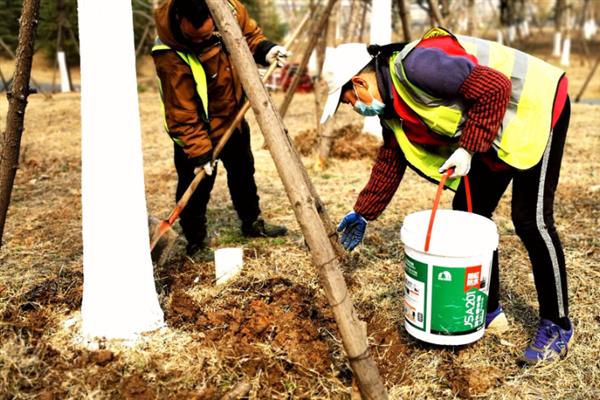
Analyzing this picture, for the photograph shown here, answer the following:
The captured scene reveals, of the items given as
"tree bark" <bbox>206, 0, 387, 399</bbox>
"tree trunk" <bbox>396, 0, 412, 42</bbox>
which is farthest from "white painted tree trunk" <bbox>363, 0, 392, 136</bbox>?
"tree bark" <bbox>206, 0, 387, 399</bbox>

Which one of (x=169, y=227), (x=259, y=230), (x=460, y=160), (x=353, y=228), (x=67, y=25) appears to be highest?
(x=460, y=160)

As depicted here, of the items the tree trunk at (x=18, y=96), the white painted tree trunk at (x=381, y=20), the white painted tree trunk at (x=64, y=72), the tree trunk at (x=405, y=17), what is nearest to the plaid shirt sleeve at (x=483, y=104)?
the tree trunk at (x=18, y=96)

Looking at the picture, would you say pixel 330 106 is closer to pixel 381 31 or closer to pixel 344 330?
pixel 344 330

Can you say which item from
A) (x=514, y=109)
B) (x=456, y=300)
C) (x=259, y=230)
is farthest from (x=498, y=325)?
(x=259, y=230)

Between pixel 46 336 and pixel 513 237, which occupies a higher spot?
pixel 46 336

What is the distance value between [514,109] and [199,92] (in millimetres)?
1647

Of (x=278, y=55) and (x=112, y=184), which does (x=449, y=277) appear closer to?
(x=112, y=184)

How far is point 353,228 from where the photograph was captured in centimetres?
288

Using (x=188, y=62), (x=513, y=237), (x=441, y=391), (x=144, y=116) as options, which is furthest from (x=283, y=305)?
(x=144, y=116)

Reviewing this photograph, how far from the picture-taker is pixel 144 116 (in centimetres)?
1066

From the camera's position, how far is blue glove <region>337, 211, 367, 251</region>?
2848mm

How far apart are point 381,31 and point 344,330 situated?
5377 mm

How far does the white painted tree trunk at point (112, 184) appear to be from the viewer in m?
2.23

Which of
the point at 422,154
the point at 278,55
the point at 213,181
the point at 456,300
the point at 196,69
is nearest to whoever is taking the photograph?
the point at 456,300
